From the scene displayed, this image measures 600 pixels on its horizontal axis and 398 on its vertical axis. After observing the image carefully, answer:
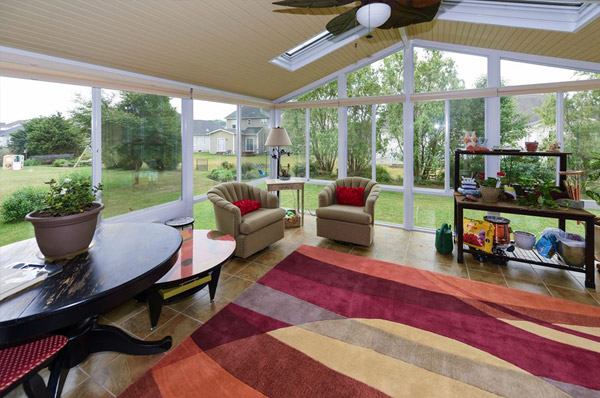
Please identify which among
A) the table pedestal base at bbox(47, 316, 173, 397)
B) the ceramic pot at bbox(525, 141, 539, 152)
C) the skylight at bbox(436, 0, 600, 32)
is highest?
the skylight at bbox(436, 0, 600, 32)

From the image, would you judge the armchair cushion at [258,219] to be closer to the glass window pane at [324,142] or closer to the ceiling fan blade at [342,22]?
the glass window pane at [324,142]

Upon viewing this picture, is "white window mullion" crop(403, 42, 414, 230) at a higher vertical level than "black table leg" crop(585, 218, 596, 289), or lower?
higher

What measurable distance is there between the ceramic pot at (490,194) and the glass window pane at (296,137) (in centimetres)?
308

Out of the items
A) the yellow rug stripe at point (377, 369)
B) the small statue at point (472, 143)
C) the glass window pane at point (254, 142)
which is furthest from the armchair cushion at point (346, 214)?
the glass window pane at point (254, 142)

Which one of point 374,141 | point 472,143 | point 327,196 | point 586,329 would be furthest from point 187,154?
point 586,329

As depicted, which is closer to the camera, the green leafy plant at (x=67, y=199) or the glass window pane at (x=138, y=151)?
the green leafy plant at (x=67, y=199)

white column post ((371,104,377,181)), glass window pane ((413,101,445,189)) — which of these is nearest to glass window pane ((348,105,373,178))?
white column post ((371,104,377,181))

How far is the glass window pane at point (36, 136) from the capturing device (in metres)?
2.36

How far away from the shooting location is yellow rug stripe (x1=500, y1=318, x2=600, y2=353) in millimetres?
1902

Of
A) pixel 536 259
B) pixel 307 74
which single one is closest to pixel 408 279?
pixel 536 259

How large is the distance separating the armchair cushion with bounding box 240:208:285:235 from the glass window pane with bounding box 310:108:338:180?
5.87 ft

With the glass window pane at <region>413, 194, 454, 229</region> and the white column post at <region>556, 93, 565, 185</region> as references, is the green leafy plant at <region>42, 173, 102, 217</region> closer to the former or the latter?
the glass window pane at <region>413, 194, 454, 229</region>

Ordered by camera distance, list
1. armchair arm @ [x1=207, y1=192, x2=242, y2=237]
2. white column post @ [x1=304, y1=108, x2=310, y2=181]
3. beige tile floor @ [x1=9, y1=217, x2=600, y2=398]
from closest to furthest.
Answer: beige tile floor @ [x1=9, y1=217, x2=600, y2=398]
armchair arm @ [x1=207, y1=192, x2=242, y2=237]
white column post @ [x1=304, y1=108, x2=310, y2=181]

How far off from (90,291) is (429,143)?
4.42 meters
